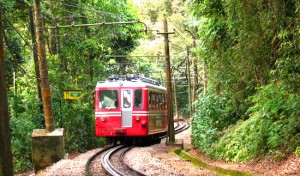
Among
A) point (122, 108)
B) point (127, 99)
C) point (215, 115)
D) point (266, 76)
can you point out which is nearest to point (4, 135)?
point (266, 76)

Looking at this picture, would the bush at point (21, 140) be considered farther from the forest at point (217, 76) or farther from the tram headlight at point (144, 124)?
the tram headlight at point (144, 124)

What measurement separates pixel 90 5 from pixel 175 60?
17.9 meters

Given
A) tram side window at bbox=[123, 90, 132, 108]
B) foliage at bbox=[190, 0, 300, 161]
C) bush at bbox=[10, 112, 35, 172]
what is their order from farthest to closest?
tram side window at bbox=[123, 90, 132, 108]
bush at bbox=[10, 112, 35, 172]
foliage at bbox=[190, 0, 300, 161]

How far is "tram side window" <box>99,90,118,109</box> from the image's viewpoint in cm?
1694

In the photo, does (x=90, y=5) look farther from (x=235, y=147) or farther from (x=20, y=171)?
(x=235, y=147)

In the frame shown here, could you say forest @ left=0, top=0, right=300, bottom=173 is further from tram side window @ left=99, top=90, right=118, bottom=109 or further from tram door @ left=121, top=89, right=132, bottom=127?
tram door @ left=121, top=89, right=132, bottom=127

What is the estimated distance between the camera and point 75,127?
57.5 ft

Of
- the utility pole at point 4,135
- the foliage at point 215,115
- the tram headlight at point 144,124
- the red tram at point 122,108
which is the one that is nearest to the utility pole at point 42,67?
the foliage at point 215,115

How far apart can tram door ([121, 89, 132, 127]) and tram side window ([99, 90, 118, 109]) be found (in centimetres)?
33

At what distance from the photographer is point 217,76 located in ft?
41.7

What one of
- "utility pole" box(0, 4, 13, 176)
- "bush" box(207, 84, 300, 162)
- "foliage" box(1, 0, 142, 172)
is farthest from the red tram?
"utility pole" box(0, 4, 13, 176)

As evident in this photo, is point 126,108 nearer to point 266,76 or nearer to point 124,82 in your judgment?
point 124,82

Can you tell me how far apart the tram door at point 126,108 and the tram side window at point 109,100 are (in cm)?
33

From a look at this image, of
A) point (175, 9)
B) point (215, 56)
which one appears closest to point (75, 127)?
point (215, 56)
